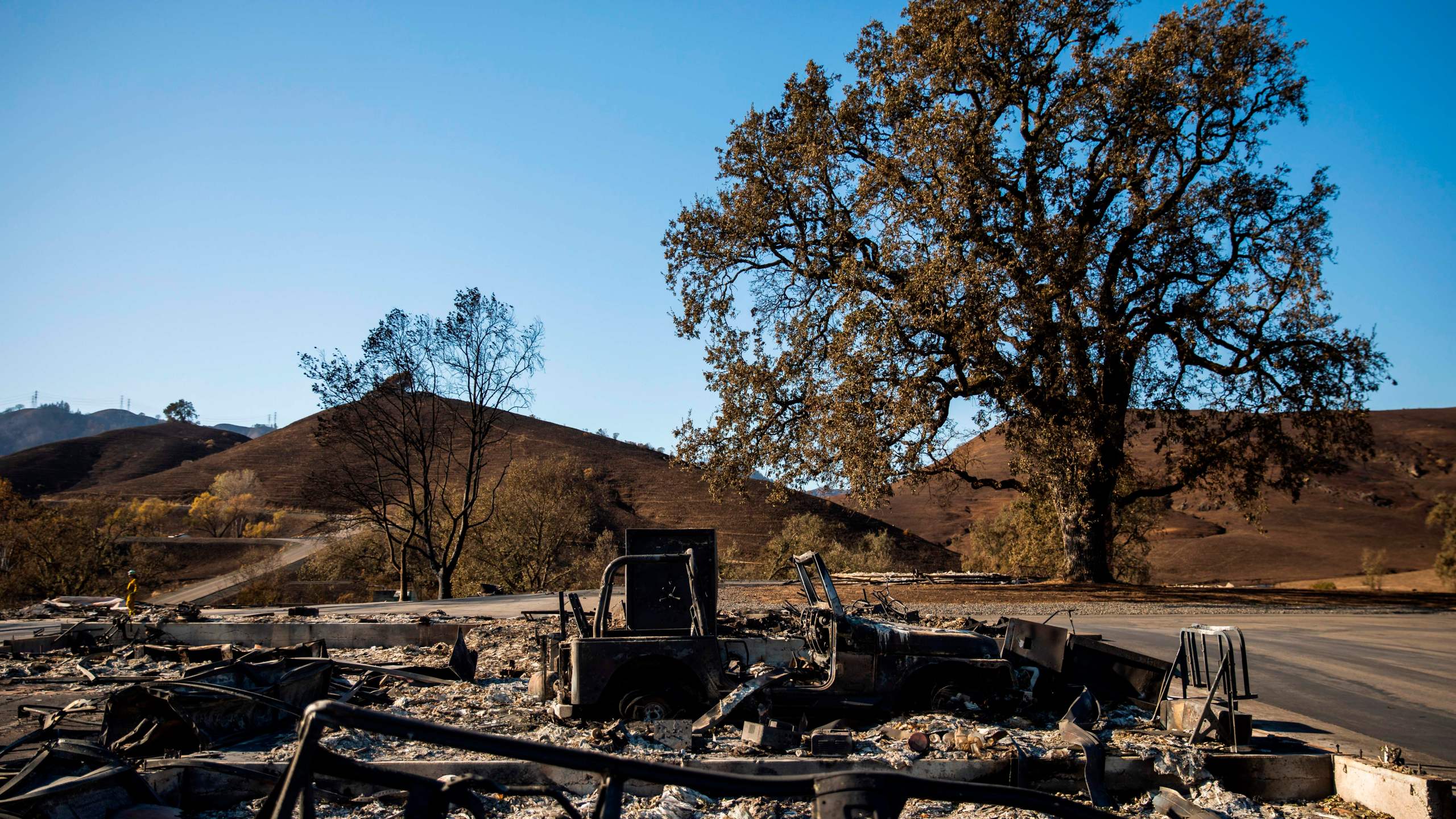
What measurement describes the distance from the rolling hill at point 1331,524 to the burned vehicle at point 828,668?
144 ft

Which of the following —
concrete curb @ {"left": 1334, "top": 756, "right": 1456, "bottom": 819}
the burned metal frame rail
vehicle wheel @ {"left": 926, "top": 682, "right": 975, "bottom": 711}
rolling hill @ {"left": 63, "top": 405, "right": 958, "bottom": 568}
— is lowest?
concrete curb @ {"left": 1334, "top": 756, "right": 1456, "bottom": 819}

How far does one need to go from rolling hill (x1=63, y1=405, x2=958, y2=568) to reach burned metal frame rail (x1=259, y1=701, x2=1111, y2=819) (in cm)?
5677

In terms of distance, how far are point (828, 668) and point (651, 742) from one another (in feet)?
7.01

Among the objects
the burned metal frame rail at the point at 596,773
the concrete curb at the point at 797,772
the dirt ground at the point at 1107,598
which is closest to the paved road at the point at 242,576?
the dirt ground at the point at 1107,598

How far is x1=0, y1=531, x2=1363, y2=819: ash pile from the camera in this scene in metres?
5.82

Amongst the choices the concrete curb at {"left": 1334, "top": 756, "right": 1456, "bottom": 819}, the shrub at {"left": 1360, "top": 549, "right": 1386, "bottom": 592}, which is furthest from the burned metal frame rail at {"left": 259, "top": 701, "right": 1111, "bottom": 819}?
the shrub at {"left": 1360, "top": 549, "right": 1386, "bottom": 592}

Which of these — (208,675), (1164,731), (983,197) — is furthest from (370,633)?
(983,197)

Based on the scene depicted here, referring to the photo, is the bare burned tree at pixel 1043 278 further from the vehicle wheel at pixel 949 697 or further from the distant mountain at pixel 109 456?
the distant mountain at pixel 109 456

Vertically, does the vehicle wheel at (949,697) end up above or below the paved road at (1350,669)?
above

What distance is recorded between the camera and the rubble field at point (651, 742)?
19.4ft

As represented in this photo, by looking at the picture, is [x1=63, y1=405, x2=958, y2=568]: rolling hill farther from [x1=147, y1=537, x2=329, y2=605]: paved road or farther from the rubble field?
the rubble field

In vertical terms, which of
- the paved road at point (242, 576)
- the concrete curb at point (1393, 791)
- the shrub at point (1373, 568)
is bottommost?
the shrub at point (1373, 568)

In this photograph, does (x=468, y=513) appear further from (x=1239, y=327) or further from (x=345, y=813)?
(x=345, y=813)

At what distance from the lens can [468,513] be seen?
126 ft
